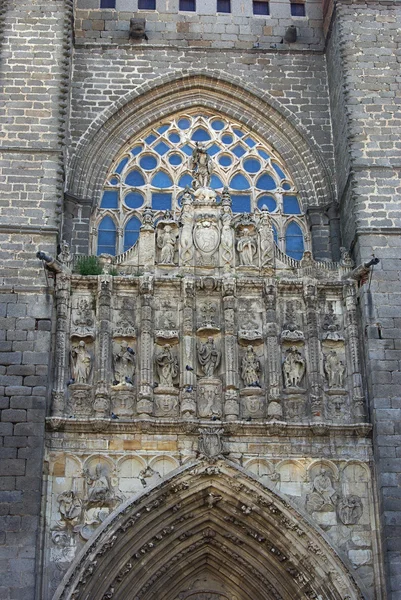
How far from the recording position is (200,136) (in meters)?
16.3

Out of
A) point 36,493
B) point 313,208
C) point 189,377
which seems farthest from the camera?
point 313,208

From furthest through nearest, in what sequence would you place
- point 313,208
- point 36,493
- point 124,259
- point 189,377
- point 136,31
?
1. point 136,31
2. point 313,208
3. point 124,259
4. point 189,377
5. point 36,493

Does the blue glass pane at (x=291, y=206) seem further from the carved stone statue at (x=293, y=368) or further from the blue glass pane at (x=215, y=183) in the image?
the carved stone statue at (x=293, y=368)

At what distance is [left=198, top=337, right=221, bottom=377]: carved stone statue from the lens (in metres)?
13.1

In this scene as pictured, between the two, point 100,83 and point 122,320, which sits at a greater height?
point 100,83

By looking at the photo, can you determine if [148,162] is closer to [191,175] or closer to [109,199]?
[191,175]

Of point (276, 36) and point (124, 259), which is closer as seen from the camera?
point (124, 259)

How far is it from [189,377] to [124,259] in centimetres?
204

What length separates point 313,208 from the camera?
604 inches

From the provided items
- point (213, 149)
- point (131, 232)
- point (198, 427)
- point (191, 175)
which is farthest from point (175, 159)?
point (198, 427)

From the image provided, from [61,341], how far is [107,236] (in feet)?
8.85

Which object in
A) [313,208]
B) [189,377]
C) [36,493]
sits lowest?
[36,493]

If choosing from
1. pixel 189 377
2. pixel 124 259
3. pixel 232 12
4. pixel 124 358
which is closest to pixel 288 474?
pixel 189 377

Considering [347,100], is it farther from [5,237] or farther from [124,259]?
[5,237]
